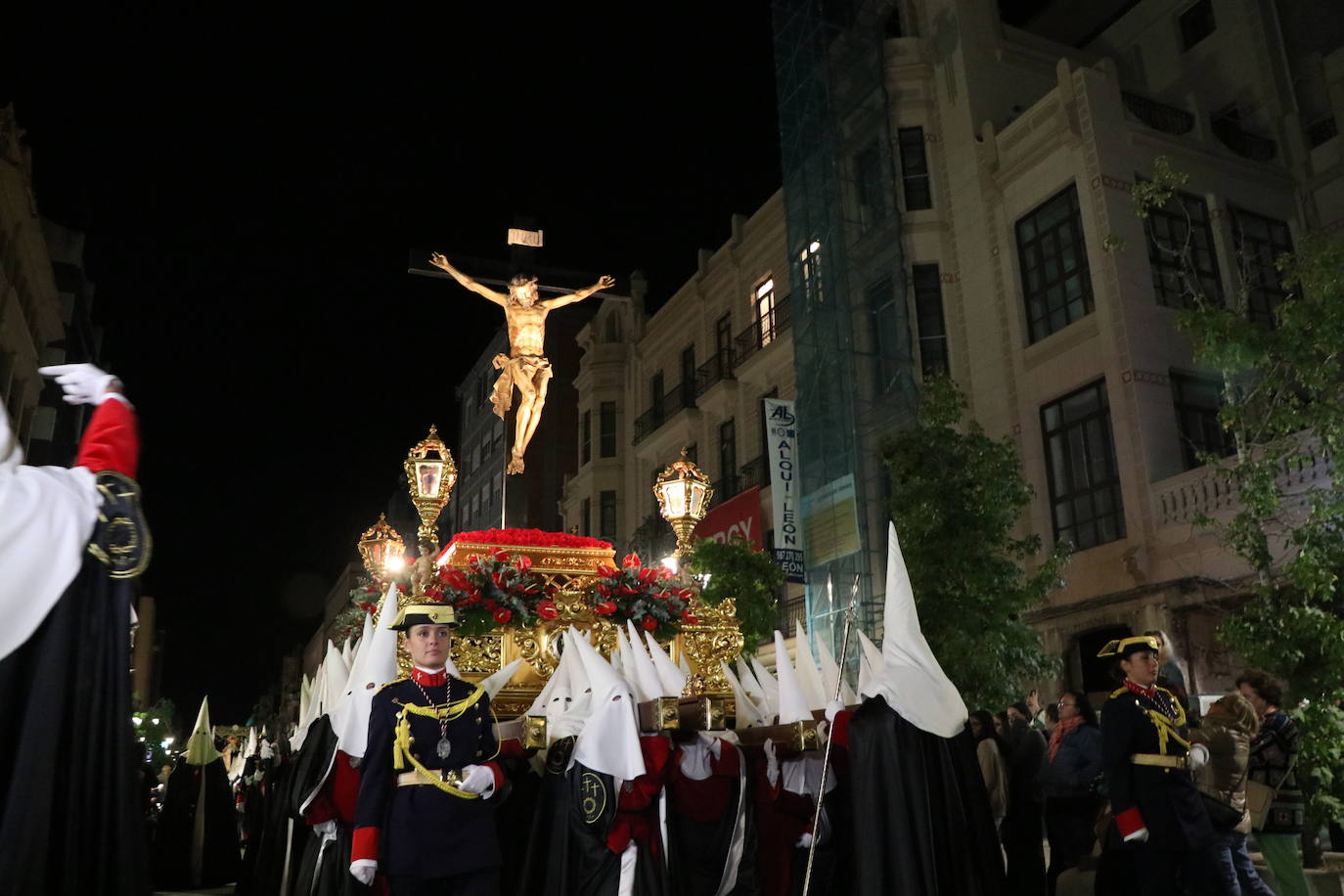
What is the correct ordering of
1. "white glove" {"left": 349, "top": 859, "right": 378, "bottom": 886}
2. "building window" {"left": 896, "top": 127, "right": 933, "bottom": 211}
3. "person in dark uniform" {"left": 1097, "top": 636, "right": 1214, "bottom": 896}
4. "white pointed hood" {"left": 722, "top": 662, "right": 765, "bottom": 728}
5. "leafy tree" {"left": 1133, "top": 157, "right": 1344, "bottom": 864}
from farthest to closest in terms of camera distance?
1. "building window" {"left": 896, "top": 127, "right": 933, "bottom": 211}
2. "leafy tree" {"left": 1133, "top": 157, "right": 1344, "bottom": 864}
3. "white pointed hood" {"left": 722, "top": 662, "right": 765, "bottom": 728}
4. "person in dark uniform" {"left": 1097, "top": 636, "right": 1214, "bottom": 896}
5. "white glove" {"left": 349, "top": 859, "right": 378, "bottom": 886}

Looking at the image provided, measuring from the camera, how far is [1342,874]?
329 inches

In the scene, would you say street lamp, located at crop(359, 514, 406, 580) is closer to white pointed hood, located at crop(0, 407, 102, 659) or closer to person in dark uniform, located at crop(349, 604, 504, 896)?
person in dark uniform, located at crop(349, 604, 504, 896)

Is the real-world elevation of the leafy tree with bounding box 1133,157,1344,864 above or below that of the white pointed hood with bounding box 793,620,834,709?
above

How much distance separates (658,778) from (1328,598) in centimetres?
629

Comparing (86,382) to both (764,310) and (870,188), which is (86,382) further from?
(764,310)

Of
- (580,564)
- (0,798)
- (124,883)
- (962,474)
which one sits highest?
(962,474)

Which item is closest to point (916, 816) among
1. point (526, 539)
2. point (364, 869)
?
point (364, 869)

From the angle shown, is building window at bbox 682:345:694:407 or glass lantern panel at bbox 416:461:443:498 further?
building window at bbox 682:345:694:407

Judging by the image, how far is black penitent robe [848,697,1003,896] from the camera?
5.39 meters

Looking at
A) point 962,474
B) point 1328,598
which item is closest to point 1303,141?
point 962,474

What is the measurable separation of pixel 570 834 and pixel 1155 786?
3.24 m

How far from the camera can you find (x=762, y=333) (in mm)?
26031

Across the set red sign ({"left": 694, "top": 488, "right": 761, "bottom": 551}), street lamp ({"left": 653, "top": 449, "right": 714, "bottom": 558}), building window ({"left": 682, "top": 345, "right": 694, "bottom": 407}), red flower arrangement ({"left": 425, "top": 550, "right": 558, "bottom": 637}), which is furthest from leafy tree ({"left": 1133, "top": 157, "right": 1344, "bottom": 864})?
building window ({"left": 682, "top": 345, "right": 694, "bottom": 407})

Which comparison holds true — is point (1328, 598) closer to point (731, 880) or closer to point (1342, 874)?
point (1342, 874)
